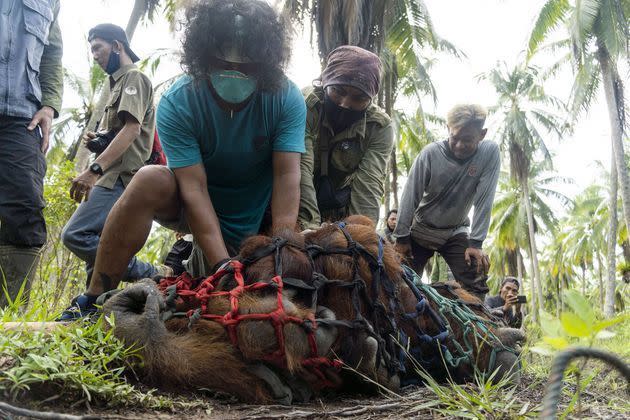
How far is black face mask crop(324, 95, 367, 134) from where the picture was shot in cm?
333

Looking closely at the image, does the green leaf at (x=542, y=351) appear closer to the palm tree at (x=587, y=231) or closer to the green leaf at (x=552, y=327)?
the green leaf at (x=552, y=327)

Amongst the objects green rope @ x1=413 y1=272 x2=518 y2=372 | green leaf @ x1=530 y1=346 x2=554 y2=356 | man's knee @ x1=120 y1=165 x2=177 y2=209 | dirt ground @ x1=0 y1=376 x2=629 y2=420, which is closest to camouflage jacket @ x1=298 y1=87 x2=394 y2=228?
man's knee @ x1=120 y1=165 x2=177 y2=209

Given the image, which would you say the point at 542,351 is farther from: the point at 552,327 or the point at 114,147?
the point at 114,147

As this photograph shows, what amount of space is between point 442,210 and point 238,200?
7.90ft

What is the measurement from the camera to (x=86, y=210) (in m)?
3.49

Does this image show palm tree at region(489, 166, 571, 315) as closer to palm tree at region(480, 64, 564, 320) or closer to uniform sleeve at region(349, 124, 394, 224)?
palm tree at region(480, 64, 564, 320)

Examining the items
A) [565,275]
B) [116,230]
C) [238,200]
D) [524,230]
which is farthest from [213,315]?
[565,275]

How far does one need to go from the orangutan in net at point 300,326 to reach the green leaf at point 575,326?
0.96 m

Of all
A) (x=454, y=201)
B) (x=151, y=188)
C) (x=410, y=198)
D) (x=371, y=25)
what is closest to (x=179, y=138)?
(x=151, y=188)

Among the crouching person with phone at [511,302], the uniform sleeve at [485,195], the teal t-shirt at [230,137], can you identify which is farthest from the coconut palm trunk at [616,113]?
the teal t-shirt at [230,137]

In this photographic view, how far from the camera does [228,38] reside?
2453 millimetres

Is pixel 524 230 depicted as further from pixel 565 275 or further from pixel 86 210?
pixel 86 210

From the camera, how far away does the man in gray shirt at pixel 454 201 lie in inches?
179

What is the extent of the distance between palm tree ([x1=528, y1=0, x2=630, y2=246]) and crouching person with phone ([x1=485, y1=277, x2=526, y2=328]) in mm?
11822
